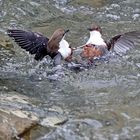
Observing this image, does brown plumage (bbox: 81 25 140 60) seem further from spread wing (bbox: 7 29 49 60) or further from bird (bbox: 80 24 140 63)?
spread wing (bbox: 7 29 49 60)

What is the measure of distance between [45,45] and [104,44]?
2.33ft

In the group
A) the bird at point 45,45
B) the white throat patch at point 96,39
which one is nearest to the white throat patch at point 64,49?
A: the bird at point 45,45

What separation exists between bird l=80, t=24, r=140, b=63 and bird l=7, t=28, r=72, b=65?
0.23 m

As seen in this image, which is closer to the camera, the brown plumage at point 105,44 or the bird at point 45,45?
the bird at point 45,45

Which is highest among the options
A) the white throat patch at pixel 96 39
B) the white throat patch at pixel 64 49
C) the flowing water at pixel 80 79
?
the white throat patch at pixel 96 39

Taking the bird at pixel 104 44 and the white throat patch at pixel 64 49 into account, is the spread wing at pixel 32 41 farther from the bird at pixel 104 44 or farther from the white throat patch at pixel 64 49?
the bird at pixel 104 44

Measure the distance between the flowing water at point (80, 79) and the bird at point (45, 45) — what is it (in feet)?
0.75

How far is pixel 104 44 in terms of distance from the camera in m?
6.13

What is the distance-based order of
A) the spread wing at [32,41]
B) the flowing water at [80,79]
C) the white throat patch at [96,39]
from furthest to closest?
the white throat patch at [96,39] < the spread wing at [32,41] < the flowing water at [80,79]

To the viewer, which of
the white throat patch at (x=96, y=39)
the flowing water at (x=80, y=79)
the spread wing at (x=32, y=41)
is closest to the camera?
the flowing water at (x=80, y=79)

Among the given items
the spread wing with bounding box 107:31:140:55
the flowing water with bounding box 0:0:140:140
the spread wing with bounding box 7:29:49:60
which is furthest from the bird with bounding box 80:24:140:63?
the spread wing with bounding box 7:29:49:60

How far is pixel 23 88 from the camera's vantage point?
561 centimetres

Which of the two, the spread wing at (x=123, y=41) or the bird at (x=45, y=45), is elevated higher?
the spread wing at (x=123, y=41)

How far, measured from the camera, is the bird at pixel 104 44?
6.02 m
